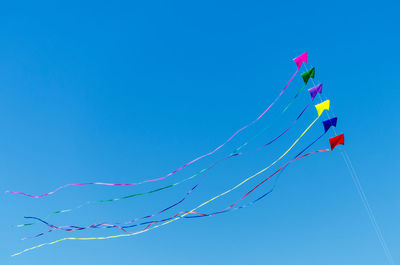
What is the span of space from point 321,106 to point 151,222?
5.66m

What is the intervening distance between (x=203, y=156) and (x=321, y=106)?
3625mm

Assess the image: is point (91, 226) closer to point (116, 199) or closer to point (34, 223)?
point (116, 199)

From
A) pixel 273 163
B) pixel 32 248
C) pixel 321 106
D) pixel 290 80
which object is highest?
pixel 290 80

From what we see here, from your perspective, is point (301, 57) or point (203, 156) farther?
point (301, 57)

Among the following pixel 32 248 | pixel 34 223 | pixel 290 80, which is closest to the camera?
pixel 32 248

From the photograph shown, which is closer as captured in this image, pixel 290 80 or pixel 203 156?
pixel 203 156

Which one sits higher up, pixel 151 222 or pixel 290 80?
pixel 290 80

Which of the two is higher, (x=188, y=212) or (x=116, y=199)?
(x=116, y=199)

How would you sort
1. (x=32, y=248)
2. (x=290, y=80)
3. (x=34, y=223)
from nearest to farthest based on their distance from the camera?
(x=32, y=248) → (x=34, y=223) → (x=290, y=80)

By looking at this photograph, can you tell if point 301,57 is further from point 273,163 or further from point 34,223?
point 34,223

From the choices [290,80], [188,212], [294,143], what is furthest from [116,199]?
[290,80]

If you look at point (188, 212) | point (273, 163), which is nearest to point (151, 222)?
point (188, 212)

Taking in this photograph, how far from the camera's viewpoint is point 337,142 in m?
10.0

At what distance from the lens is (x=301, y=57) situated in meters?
10.7
